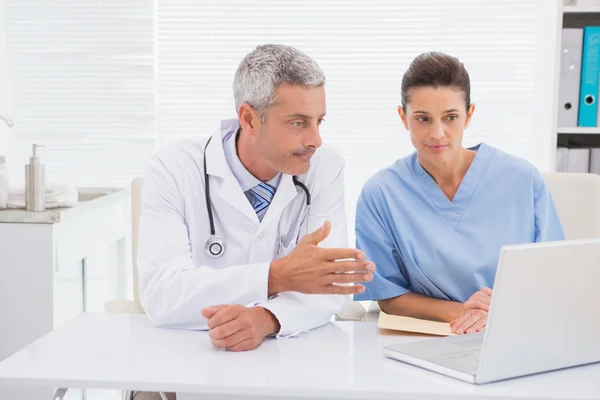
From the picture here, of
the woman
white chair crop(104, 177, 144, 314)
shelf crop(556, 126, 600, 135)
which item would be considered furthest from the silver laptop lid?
shelf crop(556, 126, 600, 135)

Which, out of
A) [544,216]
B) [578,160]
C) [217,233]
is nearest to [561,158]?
[578,160]

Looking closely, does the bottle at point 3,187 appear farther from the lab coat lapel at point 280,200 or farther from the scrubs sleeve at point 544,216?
the scrubs sleeve at point 544,216

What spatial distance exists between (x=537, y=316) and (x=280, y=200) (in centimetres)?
73

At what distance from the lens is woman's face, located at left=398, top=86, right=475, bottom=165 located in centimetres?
188

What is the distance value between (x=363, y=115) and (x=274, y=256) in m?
1.83

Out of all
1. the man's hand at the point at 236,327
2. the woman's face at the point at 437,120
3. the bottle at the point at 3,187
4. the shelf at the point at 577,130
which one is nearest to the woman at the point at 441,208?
the woman's face at the point at 437,120

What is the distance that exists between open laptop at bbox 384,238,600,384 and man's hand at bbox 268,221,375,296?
0.19 m

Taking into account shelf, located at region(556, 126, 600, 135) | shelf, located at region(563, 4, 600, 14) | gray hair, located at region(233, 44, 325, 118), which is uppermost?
shelf, located at region(563, 4, 600, 14)

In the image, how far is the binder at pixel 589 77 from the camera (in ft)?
8.95

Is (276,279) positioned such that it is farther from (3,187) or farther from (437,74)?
(3,187)

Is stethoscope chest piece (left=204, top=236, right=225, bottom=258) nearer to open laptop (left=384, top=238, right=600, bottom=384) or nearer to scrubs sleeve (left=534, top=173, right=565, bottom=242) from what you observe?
open laptop (left=384, top=238, right=600, bottom=384)

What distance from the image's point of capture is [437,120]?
1.88m

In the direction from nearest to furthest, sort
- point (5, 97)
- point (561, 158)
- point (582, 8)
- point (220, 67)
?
point (582, 8) < point (561, 158) < point (5, 97) < point (220, 67)

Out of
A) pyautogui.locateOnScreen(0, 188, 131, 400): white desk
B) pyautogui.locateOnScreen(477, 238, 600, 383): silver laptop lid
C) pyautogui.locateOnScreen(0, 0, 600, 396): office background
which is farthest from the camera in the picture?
pyautogui.locateOnScreen(0, 0, 600, 396): office background
